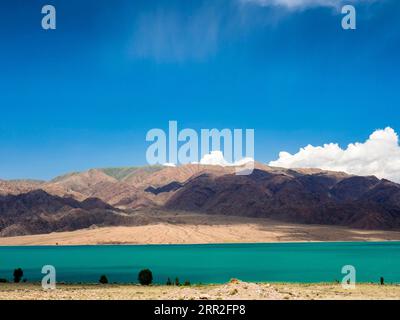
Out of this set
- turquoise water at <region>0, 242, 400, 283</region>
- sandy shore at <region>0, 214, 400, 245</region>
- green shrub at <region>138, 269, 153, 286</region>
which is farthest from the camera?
sandy shore at <region>0, 214, 400, 245</region>

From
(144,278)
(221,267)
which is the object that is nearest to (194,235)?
Answer: (221,267)

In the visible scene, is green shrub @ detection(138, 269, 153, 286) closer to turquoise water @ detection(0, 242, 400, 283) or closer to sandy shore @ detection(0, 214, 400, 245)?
turquoise water @ detection(0, 242, 400, 283)

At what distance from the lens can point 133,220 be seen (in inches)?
7864

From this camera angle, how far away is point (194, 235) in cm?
17350

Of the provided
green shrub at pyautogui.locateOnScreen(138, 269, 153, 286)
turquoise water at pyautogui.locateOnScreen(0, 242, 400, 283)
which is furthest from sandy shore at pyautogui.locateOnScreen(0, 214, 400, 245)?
green shrub at pyautogui.locateOnScreen(138, 269, 153, 286)

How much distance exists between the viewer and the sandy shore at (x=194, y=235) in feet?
550

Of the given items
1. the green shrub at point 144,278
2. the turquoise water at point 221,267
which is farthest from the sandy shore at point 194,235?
the green shrub at point 144,278

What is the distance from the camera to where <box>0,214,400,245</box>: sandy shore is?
16775cm

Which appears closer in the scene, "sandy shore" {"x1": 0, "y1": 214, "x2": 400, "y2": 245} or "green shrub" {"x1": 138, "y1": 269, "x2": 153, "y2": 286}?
"green shrub" {"x1": 138, "y1": 269, "x2": 153, "y2": 286}
